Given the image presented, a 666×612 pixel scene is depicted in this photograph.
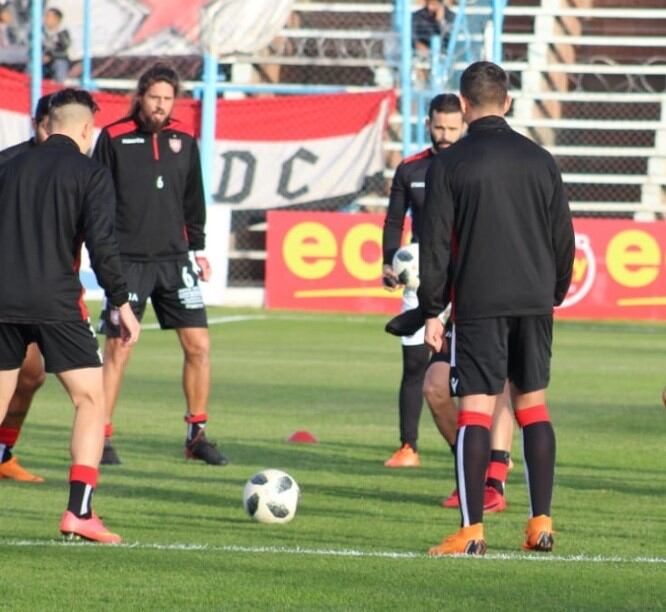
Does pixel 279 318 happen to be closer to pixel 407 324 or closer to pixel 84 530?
pixel 407 324

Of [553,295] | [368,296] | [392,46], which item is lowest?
[368,296]

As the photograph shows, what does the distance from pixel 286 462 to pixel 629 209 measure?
18.1 m

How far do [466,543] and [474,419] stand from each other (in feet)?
1.68

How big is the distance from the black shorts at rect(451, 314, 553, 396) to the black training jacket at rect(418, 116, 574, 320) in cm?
5

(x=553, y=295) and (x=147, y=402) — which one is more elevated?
(x=553, y=295)

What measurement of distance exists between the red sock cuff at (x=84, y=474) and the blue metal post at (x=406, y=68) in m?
18.7

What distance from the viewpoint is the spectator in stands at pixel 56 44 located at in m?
27.6

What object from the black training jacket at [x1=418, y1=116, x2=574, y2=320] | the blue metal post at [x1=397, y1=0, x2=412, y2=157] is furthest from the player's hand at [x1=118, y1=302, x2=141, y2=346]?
the blue metal post at [x1=397, y1=0, x2=412, y2=157]

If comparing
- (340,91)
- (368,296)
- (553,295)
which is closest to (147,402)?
(553,295)

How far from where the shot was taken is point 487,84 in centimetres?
740

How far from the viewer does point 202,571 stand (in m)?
6.72

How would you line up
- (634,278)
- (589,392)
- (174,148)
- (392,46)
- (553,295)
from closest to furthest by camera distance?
(553,295) < (174,148) < (589,392) < (634,278) < (392,46)

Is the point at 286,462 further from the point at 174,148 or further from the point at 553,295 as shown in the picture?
the point at 553,295

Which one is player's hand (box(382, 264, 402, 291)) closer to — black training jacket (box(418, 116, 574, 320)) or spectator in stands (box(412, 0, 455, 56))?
black training jacket (box(418, 116, 574, 320))
